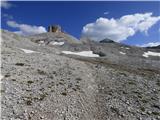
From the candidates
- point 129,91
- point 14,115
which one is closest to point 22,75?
point 14,115

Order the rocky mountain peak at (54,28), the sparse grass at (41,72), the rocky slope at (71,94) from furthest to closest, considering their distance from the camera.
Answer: the rocky mountain peak at (54,28), the sparse grass at (41,72), the rocky slope at (71,94)

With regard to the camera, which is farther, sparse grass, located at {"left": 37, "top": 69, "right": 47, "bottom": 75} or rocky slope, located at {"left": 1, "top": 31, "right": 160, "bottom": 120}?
sparse grass, located at {"left": 37, "top": 69, "right": 47, "bottom": 75}

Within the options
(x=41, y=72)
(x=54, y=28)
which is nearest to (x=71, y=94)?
(x=41, y=72)

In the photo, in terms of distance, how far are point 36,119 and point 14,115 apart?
5.03 ft

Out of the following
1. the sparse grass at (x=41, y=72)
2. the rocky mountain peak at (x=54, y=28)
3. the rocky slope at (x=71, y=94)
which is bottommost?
the rocky slope at (x=71, y=94)

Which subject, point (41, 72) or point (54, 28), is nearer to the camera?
point (41, 72)

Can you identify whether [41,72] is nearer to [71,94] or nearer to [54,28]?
[71,94]

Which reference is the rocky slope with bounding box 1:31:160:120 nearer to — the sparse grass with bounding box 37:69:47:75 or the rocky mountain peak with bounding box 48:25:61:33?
the sparse grass with bounding box 37:69:47:75

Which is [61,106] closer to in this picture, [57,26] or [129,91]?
[129,91]

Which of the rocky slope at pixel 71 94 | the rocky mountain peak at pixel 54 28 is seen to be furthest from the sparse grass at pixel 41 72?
the rocky mountain peak at pixel 54 28

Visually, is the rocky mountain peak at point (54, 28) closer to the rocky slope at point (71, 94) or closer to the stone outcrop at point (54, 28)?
the stone outcrop at point (54, 28)

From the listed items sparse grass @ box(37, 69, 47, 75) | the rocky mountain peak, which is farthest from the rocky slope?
the rocky mountain peak

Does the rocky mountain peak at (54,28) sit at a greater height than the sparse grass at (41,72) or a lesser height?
greater

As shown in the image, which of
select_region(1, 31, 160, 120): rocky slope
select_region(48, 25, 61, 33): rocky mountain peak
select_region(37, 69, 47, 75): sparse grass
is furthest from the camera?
select_region(48, 25, 61, 33): rocky mountain peak
